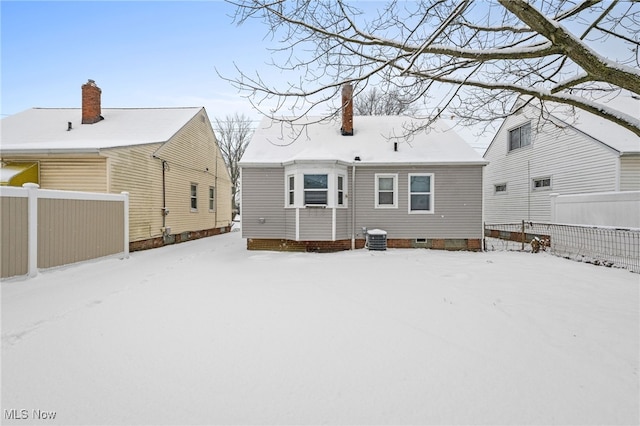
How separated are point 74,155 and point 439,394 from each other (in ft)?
36.4

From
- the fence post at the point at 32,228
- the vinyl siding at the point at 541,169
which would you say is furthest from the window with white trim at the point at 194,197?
the vinyl siding at the point at 541,169

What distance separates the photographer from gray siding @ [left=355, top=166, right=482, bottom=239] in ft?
35.9

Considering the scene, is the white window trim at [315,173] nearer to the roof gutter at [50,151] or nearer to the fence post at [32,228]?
the roof gutter at [50,151]

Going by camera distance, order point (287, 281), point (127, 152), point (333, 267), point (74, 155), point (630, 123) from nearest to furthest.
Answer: point (630, 123), point (287, 281), point (333, 267), point (74, 155), point (127, 152)

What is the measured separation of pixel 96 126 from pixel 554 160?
18862mm

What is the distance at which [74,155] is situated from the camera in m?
9.02

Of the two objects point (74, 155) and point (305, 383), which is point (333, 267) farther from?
point (74, 155)

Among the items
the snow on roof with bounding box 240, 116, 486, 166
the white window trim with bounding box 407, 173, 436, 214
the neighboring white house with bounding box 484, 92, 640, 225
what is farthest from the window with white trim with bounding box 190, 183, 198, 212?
the neighboring white house with bounding box 484, 92, 640, 225

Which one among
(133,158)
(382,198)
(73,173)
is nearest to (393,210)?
(382,198)

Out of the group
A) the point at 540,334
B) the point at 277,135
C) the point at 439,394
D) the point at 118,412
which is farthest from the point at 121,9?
the point at 540,334

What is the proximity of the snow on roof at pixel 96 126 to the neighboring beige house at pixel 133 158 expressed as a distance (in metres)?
0.03

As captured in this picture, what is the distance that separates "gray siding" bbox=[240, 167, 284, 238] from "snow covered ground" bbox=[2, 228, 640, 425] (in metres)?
4.99

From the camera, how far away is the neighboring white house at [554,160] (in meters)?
10.0

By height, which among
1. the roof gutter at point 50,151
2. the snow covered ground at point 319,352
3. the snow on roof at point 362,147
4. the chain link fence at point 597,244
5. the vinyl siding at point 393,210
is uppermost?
the snow on roof at point 362,147
